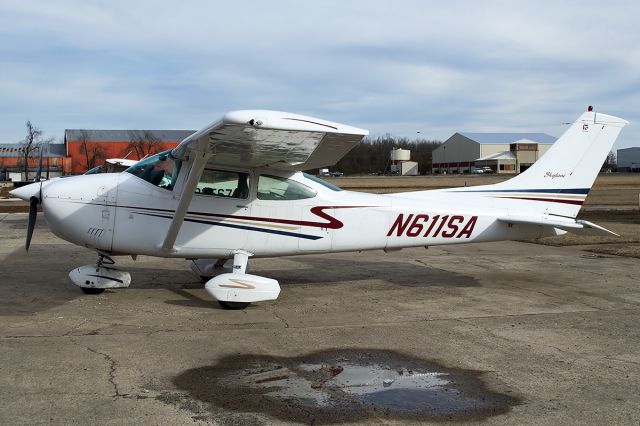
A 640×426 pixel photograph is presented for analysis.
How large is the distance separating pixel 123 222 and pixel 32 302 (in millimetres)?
1627

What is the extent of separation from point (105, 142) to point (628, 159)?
352 feet

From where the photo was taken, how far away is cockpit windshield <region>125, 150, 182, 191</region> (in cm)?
832

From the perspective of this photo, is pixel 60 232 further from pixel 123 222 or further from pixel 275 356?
pixel 275 356

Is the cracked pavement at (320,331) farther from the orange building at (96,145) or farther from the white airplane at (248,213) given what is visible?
the orange building at (96,145)

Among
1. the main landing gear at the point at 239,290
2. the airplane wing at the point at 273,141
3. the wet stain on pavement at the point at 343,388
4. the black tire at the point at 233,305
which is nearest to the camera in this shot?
the wet stain on pavement at the point at 343,388

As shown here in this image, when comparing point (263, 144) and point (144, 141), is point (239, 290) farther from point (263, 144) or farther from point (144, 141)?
point (144, 141)

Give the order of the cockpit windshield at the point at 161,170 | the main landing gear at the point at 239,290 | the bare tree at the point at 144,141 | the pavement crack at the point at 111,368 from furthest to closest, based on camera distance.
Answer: the bare tree at the point at 144,141, the cockpit windshield at the point at 161,170, the main landing gear at the point at 239,290, the pavement crack at the point at 111,368

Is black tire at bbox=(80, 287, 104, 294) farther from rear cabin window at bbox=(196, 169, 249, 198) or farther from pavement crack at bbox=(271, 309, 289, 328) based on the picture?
pavement crack at bbox=(271, 309, 289, 328)

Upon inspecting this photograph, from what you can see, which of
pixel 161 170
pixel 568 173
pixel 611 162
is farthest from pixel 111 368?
pixel 611 162

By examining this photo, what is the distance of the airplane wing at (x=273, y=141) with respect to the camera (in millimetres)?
5738

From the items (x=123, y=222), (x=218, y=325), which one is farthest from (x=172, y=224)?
(x=218, y=325)

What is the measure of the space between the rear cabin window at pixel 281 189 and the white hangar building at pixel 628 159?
129144 millimetres

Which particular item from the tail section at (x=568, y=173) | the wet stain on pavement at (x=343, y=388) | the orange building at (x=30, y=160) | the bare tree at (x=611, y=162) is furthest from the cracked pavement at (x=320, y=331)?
the bare tree at (x=611, y=162)

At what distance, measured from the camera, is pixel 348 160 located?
4722 inches
